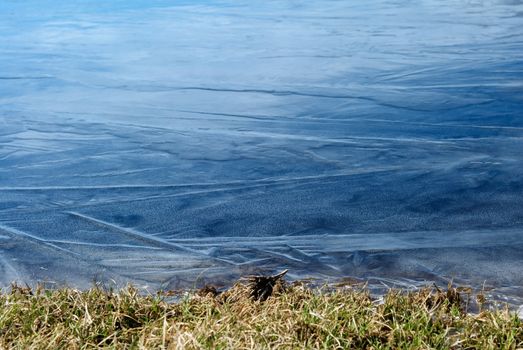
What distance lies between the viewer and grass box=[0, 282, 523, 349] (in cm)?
259

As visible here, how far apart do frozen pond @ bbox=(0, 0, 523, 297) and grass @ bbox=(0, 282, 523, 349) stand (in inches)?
20.6

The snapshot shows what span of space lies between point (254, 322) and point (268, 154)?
2407 millimetres

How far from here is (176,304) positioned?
9.68ft

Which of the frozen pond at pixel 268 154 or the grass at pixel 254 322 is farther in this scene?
the frozen pond at pixel 268 154

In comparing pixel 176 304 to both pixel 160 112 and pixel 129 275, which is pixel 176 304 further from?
pixel 160 112

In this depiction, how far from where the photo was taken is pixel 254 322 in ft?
8.89

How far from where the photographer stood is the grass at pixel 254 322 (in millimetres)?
2592

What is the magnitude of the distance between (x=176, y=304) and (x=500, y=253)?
1.49 meters

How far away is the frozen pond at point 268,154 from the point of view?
370 centimetres

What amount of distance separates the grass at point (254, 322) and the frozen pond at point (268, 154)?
52cm

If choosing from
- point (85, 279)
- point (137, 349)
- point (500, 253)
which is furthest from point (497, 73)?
point (137, 349)

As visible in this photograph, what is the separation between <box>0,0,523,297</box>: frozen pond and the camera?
12.1 feet

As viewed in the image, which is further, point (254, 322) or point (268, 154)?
point (268, 154)

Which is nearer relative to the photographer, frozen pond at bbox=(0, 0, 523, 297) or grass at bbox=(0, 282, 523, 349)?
grass at bbox=(0, 282, 523, 349)
